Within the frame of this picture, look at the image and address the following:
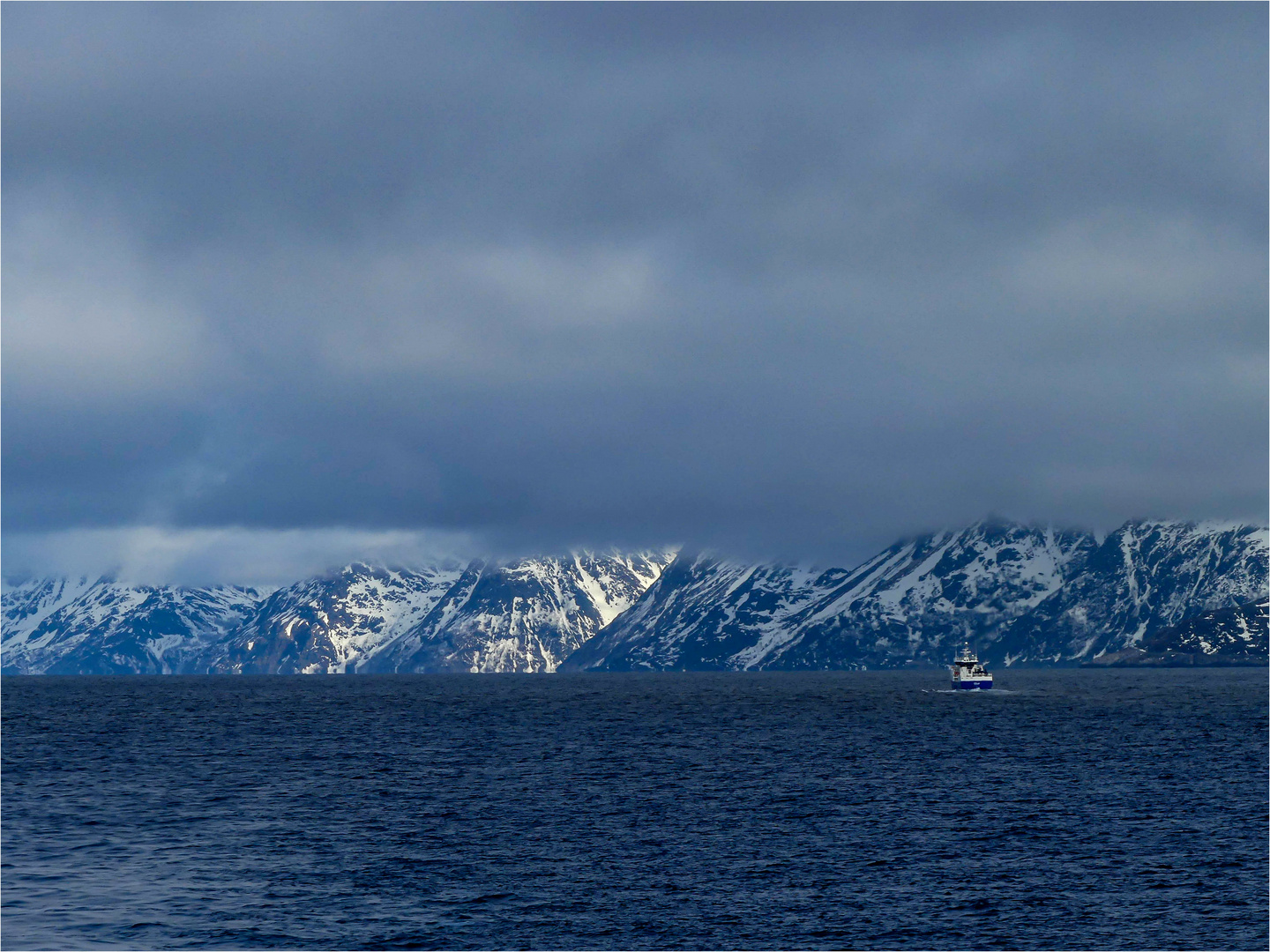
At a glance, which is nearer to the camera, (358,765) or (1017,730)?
(358,765)

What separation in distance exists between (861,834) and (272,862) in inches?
1584

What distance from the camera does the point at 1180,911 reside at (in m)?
68.2

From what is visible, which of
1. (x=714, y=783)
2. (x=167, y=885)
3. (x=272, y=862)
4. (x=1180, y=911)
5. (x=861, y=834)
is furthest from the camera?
(x=714, y=783)

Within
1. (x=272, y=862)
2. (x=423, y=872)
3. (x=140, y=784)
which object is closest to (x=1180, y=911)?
(x=423, y=872)

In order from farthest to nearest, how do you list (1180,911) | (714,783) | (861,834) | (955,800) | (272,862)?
(714,783)
(955,800)
(861,834)
(272,862)
(1180,911)

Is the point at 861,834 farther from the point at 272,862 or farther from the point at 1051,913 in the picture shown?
the point at 272,862

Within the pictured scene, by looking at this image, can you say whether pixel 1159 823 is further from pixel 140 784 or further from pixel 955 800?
pixel 140 784

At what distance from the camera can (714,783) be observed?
410 feet

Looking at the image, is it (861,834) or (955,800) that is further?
(955,800)

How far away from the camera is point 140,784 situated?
125812 mm

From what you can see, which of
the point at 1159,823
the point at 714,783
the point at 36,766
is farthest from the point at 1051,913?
the point at 36,766

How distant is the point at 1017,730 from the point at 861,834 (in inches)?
4418

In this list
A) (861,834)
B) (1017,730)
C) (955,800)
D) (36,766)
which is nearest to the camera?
(861,834)

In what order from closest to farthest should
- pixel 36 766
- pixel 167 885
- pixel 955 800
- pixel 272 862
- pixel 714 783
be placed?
pixel 167 885 → pixel 272 862 → pixel 955 800 → pixel 714 783 → pixel 36 766
